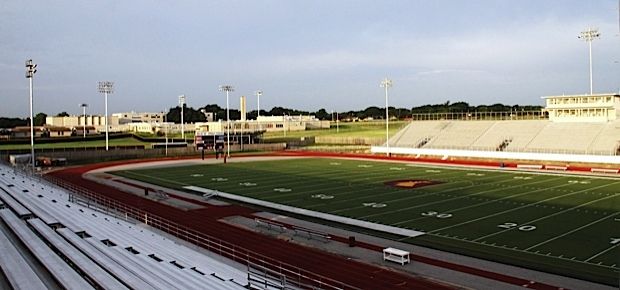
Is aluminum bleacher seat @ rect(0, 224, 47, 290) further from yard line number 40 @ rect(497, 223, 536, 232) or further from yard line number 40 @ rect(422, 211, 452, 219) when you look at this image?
yard line number 40 @ rect(497, 223, 536, 232)

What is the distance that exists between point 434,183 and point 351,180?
19.3ft

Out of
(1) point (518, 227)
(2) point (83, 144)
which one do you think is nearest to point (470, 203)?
(1) point (518, 227)

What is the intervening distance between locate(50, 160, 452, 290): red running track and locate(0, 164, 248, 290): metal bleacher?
2714mm

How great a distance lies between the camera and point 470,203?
1021 inches

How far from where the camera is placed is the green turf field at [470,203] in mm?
16844

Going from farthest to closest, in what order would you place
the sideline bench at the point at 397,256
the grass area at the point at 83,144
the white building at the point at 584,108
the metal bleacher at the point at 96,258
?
1. the grass area at the point at 83,144
2. the white building at the point at 584,108
3. the sideline bench at the point at 397,256
4. the metal bleacher at the point at 96,258

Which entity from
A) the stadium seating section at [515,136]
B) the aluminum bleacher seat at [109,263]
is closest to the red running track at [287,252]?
the aluminum bleacher seat at [109,263]

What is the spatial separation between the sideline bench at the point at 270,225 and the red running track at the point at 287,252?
86 cm

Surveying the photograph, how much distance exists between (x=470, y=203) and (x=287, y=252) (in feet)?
40.2

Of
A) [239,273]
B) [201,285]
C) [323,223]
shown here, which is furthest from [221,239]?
[201,285]

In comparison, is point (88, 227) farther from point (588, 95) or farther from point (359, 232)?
point (588, 95)

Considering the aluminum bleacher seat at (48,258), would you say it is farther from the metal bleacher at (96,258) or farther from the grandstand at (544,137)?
the grandstand at (544,137)

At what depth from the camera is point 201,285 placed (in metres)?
11.4

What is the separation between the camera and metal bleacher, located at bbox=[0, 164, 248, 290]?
38.3 feet
